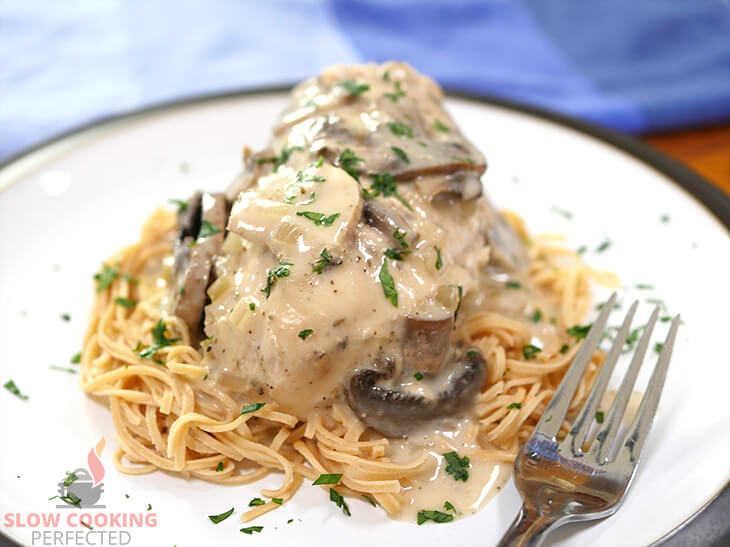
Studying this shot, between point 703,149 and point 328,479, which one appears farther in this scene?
point 703,149

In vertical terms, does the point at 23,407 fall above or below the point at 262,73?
below

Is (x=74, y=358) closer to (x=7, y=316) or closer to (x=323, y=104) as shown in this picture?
(x=7, y=316)

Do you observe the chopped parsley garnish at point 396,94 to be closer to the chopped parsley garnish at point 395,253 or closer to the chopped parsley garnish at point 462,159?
the chopped parsley garnish at point 462,159

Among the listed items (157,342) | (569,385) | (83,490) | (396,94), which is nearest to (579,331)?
(569,385)

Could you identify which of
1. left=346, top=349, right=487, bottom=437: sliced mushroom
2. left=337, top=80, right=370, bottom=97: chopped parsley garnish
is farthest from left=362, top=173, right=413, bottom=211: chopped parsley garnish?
left=346, top=349, right=487, bottom=437: sliced mushroom

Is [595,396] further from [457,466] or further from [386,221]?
[386,221]

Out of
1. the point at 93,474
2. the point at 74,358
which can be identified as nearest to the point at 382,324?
the point at 93,474
